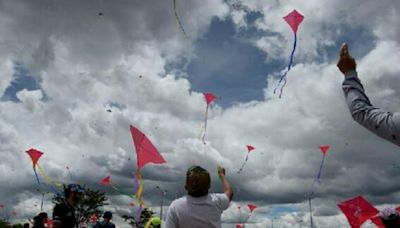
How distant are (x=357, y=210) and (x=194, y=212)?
7.90m

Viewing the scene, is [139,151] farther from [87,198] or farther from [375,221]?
[87,198]

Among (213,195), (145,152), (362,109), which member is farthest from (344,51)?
(145,152)

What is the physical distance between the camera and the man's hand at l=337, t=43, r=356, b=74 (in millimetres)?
1854

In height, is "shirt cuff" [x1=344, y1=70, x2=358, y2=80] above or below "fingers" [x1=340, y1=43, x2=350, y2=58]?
below

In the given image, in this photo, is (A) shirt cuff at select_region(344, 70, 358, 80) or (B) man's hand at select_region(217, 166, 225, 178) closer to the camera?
(A) shirt cuff at select_region(344, 70, 358, 80)

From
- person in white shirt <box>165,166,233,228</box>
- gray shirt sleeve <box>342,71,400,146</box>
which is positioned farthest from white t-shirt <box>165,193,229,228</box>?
gray shirt sleeve <box>342,71,400,146</box>

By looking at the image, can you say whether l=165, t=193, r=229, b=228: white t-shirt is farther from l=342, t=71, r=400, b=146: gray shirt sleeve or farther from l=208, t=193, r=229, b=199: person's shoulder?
l=342, t=71, r=400, b=146: gray shirt sleeve

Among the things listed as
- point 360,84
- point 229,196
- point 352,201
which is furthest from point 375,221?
point 360,84

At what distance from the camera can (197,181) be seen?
340cm

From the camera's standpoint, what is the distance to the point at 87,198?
145ft

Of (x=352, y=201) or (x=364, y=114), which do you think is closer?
(x=364, y=114)

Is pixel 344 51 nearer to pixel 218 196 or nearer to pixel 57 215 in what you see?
pixel 218 196

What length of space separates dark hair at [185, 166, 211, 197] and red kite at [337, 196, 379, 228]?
7015 mm

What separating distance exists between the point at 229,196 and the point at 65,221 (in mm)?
2474
